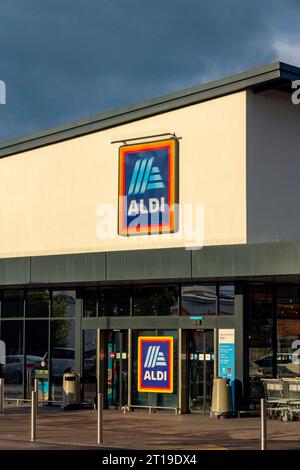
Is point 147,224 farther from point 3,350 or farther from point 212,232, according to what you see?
point 3,350

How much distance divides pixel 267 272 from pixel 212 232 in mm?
3277

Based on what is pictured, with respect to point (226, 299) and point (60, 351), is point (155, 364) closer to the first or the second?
point (226, 299)

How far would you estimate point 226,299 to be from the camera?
25609 millimetres

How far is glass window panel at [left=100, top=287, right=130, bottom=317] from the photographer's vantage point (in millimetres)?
27812

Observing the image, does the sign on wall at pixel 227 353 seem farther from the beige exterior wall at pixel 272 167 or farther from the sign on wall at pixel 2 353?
the sign on wall at pixel 2 353

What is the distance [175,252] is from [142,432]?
565 cm

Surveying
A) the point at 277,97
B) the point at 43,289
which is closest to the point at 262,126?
the point at 277,97

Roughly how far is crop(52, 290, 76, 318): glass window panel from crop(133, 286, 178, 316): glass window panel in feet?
8.62

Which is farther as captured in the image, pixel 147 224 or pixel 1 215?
pixel 1 215

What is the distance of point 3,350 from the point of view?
3169 centimetres

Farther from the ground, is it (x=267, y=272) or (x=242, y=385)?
(x=267, y=272)

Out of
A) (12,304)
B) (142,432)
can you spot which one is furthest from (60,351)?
(142,432)

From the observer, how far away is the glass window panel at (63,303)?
29375 mm

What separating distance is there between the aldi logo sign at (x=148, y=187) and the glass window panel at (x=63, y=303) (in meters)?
2.89
